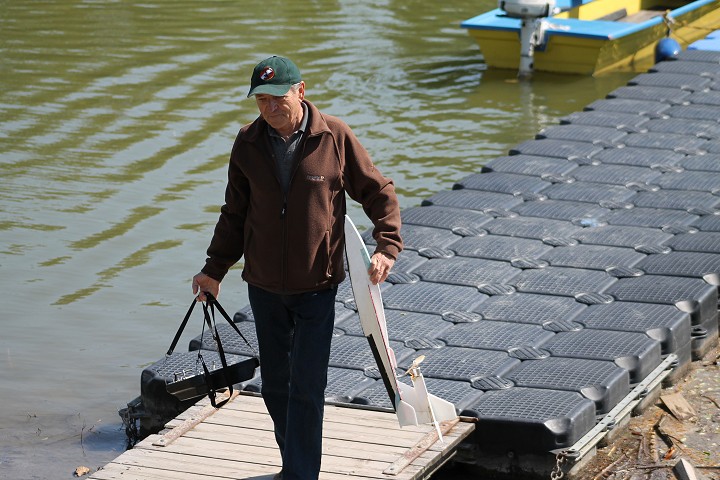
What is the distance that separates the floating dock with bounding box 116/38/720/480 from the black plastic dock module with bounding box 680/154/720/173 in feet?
0.08

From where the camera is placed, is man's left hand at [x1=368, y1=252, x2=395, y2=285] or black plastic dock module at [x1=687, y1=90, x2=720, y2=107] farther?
black plastic dock module at [x1=687, y1=90, x2=720, y2=107]

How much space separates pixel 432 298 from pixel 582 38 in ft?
27.9

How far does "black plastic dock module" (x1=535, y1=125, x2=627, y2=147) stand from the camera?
10695mm

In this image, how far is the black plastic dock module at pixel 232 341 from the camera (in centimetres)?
688

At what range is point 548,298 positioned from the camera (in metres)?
7.50

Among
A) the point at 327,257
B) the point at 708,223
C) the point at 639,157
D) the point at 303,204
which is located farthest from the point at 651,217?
the point at 303,204

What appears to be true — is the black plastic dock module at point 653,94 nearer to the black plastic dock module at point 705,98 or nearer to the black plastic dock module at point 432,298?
the black plastic dock module at point 705,98

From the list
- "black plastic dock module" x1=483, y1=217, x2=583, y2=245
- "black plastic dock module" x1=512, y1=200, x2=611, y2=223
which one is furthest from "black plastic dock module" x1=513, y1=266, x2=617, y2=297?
"black plastic dock module" x1=512, y1=200, x2=611, y2=223

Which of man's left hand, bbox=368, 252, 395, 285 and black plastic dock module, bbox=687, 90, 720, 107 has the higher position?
man's left hand, bbox=368, 252, 395, 285

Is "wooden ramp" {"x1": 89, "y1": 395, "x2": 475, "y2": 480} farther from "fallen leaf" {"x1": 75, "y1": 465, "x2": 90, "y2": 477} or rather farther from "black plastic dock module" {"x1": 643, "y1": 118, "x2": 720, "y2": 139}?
"black plastic dock module" {"x1": 643, "y1": 118, "x2": 720, "y2": 139}

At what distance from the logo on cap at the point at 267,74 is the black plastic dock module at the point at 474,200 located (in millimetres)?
4354

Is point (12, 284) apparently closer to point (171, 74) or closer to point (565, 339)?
point (565, 339)

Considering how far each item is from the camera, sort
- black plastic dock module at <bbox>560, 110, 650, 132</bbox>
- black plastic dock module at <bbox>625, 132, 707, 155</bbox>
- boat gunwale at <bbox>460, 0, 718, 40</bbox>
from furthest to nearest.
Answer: boat gunwale at <bbox>460, 0, 718, 40</bbox> → black plastic dock module at <bbox>560, 110, 650, 132</bbox> → black plastic dock module at <bbox>625, 132, 707, 155</bbox>

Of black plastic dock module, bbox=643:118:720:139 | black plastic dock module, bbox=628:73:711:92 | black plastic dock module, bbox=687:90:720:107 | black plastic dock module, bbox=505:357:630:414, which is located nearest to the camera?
black plastic dock module, bbox=505:357:630:414
